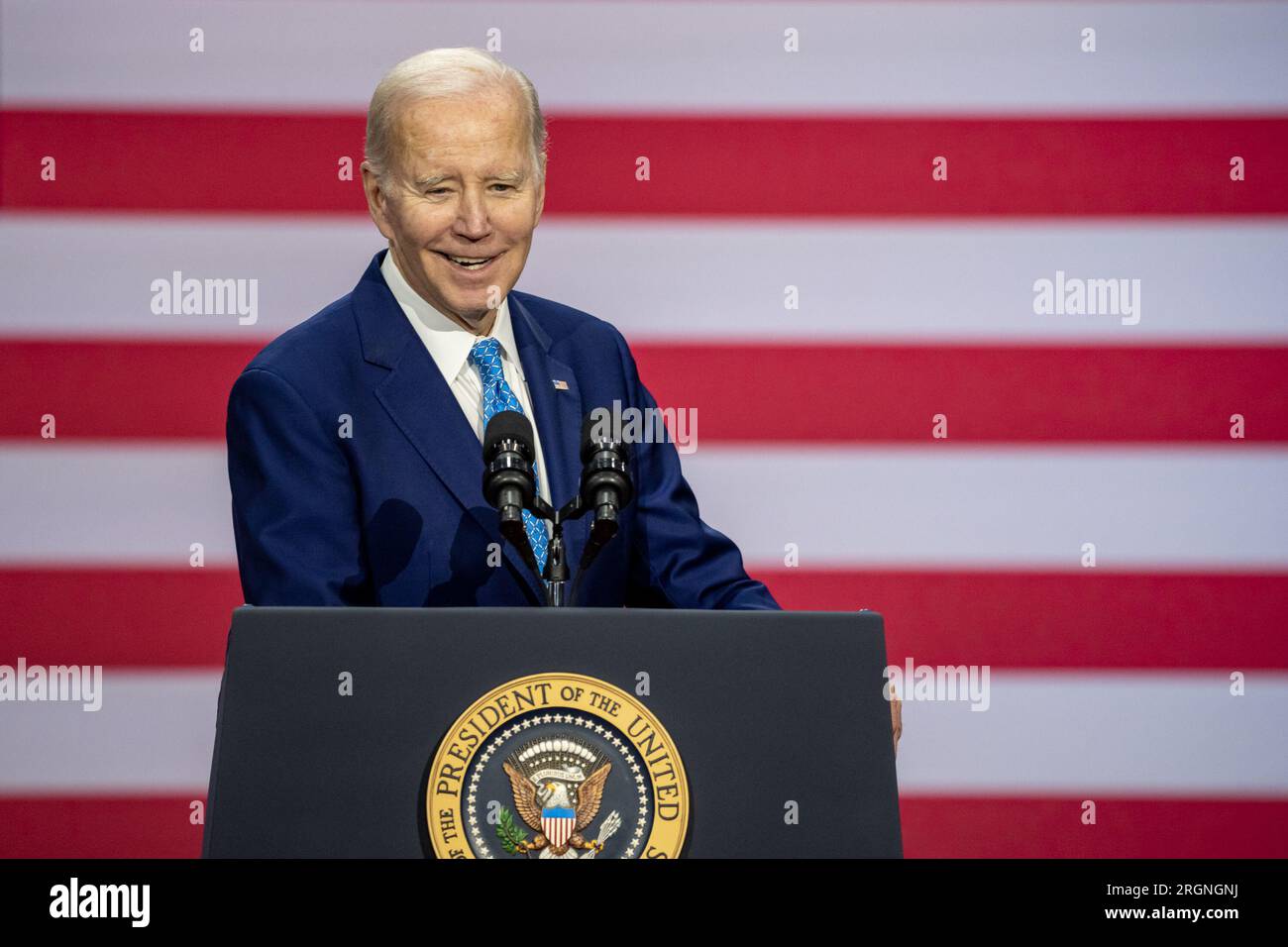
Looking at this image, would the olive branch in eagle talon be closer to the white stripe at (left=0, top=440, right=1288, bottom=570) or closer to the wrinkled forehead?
the wrinkled forehead

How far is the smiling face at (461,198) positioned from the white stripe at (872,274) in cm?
110

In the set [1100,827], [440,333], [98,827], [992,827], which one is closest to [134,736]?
[98,827]

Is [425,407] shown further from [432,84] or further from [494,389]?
[432,84]

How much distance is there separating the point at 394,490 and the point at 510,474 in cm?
41

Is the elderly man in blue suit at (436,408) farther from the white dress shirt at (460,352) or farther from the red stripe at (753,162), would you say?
the red stripe at (753,162)

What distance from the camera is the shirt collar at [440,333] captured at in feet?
6.29

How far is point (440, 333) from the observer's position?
1935 mm

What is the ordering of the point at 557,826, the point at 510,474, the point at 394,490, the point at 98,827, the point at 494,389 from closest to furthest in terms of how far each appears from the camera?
the point at 557,826 → the point at 510,474 → the point at 394,490 → the point at 494,389 → the point at 98,827

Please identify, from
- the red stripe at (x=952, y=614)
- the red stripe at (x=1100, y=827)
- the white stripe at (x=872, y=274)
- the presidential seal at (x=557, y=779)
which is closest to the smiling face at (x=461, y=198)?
the presidential seal at (x=557, y=779)

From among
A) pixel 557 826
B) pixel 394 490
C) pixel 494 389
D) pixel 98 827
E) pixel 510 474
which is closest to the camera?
pixel 557 826

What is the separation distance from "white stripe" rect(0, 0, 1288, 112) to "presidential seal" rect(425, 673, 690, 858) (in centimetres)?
202

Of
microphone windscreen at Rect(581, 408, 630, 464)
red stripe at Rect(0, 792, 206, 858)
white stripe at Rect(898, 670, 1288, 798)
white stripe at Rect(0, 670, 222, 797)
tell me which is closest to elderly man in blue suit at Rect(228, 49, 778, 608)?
microphone windscreen at Rect(581, 408, 630, 464)

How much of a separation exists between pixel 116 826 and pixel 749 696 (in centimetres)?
209

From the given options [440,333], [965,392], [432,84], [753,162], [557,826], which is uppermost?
[753,162]
